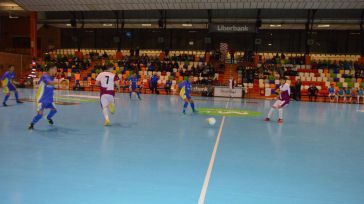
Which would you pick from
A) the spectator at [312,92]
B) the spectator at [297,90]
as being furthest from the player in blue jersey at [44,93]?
the spectator at [312,92]

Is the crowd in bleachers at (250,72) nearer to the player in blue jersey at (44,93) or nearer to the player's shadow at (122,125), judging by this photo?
the player's shadow at (122,125)

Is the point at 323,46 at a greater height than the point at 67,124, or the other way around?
the point at 323,46

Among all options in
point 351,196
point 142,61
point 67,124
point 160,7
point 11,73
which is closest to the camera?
point 351,196

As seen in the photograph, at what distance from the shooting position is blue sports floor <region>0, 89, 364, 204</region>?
14.3 feet

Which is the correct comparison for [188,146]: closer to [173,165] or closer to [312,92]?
[173,165]

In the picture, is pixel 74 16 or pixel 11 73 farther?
pixel 74 16

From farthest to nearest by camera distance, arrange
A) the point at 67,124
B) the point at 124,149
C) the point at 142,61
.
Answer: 1. the point at 142,61
2. the point at 67,124
3. the point at 124,149

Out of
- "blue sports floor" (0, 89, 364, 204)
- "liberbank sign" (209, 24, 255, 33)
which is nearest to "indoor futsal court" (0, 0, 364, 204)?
"blue sports floor" (0, 89, 364, 204)

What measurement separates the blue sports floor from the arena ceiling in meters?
21.3

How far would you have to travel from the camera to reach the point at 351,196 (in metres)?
4.50

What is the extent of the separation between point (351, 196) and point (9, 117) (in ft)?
33.6

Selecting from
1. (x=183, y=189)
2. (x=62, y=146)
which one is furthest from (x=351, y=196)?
(x=62, y=146)

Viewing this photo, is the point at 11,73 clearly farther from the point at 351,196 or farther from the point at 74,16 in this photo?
the point at 74,16

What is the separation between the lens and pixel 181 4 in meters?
30.1
